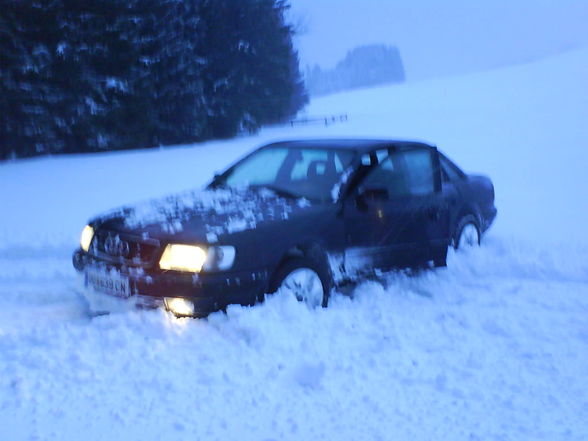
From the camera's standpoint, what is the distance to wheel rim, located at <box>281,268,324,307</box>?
4695mm

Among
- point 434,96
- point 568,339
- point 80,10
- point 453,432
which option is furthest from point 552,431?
point 434,96

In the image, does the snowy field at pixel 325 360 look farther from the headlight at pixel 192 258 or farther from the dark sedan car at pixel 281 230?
the headlight at pixel 192 258

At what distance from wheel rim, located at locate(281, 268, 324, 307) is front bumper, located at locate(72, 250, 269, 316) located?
28 cm

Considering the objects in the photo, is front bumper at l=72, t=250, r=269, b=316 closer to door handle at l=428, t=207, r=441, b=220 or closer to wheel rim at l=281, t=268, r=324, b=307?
wheel rim at l=281, t=268, r=324, b=307

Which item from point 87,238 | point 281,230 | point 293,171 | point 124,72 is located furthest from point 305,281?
point 124,72

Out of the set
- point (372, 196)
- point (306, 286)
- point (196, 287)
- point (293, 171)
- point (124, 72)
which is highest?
point (124, 72)

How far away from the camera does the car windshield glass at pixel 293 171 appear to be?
17.5 ft

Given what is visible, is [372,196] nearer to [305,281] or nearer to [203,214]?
[305,281]

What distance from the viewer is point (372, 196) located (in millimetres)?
5215

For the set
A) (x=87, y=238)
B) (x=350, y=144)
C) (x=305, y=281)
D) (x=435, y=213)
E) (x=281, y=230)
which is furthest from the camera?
(x=435, y=213)

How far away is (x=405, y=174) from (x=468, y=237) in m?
1.50

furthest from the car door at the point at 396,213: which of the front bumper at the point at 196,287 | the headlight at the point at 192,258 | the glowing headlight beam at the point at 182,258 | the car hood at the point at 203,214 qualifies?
the glowing headlight beam at the point at 182,258

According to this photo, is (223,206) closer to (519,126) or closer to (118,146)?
(118,146)

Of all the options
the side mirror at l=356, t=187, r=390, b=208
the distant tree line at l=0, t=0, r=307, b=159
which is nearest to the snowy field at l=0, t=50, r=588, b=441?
the side mirror at l=356, t=187, r=390, b=208
